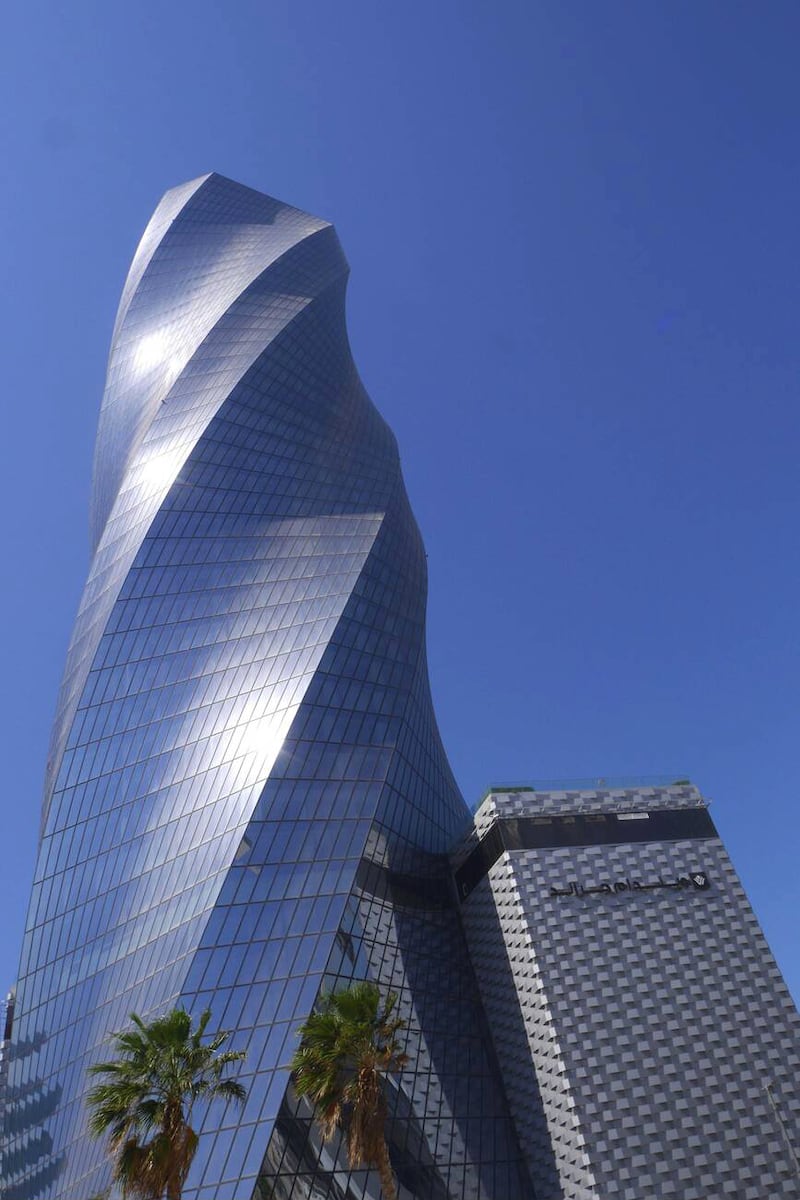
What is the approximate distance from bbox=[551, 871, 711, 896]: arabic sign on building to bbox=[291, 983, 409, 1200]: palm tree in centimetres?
2037

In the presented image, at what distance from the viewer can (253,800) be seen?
46656 mm

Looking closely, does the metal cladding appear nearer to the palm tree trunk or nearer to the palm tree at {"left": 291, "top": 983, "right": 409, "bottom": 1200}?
the palm tree at {"left": 291, "top": 983, "right": 409, "bottom": 1200}

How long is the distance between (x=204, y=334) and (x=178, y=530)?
24.2 metres

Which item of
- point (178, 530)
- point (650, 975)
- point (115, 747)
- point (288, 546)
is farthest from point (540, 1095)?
point (178, 530)

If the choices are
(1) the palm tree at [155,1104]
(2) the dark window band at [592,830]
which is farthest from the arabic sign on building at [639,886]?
(1) the palm tree at [155,1104]

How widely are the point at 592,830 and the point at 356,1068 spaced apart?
25661mm

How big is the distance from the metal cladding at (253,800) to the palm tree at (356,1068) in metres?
Result: 11.4

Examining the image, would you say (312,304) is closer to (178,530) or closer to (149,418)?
(149,418)

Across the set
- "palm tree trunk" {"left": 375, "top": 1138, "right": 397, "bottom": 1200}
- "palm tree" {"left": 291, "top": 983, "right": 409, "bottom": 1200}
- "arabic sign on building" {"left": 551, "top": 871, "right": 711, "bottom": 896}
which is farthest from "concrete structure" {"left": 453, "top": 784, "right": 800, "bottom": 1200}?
"palm tree" {"left": 291, "top": 983, "right": 409, "bottom": 1200}

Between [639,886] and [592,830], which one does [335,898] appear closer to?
[592,830]

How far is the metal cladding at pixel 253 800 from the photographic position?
136 ft

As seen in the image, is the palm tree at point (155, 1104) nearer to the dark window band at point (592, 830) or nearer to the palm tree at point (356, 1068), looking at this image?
the palm tree at point (356, 1068)

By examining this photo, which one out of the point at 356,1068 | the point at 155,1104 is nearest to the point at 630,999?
the point at 356,1068

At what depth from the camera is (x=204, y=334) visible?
3078 inches
